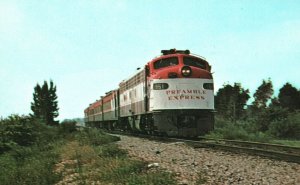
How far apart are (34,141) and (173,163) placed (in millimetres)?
15219

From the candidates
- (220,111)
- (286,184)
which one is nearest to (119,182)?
(286,184)

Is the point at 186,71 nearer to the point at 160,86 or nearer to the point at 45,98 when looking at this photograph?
the point at 160,86

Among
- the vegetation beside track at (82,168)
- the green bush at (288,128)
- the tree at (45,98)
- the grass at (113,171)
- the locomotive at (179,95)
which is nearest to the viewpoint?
the grass at (113,171)

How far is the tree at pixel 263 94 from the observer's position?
A: 61469mm

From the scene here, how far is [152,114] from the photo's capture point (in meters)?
17.3

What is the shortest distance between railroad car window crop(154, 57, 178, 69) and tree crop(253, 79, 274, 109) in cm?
4561

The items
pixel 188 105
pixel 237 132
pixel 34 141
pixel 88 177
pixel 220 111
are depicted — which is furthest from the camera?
pixel 220 111

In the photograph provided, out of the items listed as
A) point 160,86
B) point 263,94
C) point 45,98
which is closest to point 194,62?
point 160,86

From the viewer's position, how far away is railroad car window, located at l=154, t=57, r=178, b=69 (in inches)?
701

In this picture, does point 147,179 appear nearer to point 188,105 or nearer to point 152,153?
point 152,153

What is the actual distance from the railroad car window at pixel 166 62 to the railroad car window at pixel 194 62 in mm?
409

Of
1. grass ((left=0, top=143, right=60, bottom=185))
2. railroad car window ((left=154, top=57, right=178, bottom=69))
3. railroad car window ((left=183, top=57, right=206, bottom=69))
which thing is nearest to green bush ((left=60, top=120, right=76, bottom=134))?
railroad car window ((left=154, top=57, right=178, bottom=69))

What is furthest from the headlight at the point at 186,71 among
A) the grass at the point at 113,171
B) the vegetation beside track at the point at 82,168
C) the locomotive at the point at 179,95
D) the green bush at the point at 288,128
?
the green bush at the point at 288,128

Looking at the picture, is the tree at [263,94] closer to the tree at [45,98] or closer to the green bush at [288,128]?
the green bush at [288,128]
